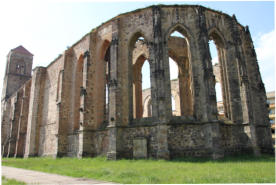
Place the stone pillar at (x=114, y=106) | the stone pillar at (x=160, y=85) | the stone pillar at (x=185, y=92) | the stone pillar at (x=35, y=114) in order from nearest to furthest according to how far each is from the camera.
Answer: the stone pillar at (x=160, y=85)
the stone pillar at (x=114, y=106)
the stone pillar at (x=185, y=92)
the stone pillar at (x=35, y=114)

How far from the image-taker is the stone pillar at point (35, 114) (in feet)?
68.8

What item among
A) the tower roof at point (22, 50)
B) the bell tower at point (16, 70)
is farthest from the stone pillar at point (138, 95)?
the tower roof at point (22, 50)

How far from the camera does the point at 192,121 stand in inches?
491

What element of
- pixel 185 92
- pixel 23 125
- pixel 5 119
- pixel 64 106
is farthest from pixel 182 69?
pixel 5 119

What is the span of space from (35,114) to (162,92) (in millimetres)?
14641

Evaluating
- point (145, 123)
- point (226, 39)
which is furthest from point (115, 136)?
point (226, 39)

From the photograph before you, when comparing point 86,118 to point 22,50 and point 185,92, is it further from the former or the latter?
point 22,50

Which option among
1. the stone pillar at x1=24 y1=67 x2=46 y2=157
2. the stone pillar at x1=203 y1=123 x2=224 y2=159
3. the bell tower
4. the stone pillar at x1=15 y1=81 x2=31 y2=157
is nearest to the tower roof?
the bell tower

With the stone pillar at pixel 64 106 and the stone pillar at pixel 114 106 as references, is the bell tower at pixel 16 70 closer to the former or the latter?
the stone pillar at pixel 64 106

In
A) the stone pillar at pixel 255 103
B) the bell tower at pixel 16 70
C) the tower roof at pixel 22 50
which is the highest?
the tower roof at pixel 22 50

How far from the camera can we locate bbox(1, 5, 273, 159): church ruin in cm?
1216

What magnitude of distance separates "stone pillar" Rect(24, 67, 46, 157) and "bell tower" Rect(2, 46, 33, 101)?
41.3 ft

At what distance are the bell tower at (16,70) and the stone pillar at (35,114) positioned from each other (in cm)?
1259

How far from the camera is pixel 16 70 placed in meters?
34.6
